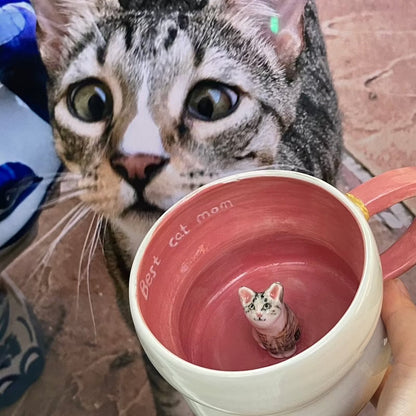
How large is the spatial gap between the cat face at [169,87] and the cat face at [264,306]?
0.08 meters

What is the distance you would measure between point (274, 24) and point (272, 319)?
0.54 ft

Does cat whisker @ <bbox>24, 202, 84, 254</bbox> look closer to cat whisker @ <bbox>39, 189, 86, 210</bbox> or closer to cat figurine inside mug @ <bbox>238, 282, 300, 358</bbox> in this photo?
cat whisker @ <bbox>39, 189, 86, 210</bbox>

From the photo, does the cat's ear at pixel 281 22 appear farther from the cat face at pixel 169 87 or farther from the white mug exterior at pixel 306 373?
the white mug exterior at pixel 306 373

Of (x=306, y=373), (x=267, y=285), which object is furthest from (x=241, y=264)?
(x=306, y=373)

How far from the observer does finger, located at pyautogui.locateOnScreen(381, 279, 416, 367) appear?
313mm

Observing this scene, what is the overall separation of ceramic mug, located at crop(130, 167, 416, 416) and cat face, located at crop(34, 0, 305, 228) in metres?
0.03

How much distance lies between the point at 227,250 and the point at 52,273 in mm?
149

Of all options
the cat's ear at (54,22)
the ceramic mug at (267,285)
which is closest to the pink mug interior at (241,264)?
the ceramic mug at (267,285)

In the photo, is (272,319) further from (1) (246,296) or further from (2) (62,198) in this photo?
(2) (62,198)

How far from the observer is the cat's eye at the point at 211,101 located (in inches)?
13.3

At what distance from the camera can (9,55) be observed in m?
0.38

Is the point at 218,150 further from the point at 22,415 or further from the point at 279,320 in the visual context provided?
the point at 22,415

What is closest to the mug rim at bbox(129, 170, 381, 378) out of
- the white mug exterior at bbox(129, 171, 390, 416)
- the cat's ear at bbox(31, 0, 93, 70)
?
the white mug exterior at bbox(129, 171, 390, 416)

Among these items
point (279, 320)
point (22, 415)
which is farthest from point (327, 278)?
point (22, 415)
